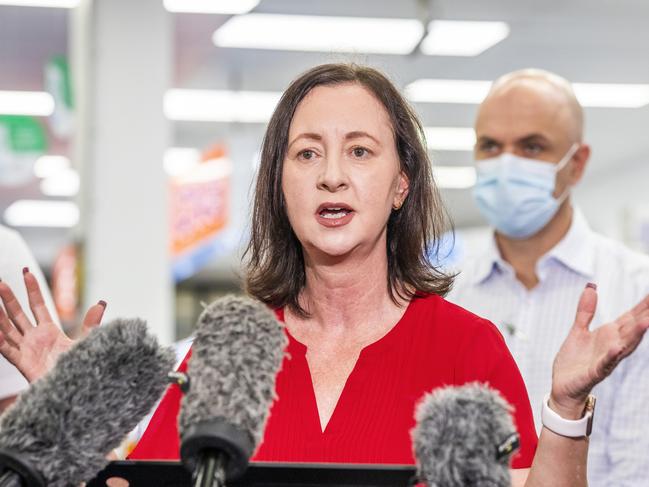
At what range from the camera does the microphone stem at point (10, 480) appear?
1.37 m

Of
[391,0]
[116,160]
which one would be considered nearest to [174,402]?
[116,160]

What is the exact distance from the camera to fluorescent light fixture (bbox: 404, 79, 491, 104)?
9.49 m

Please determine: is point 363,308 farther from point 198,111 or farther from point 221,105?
point 198,111

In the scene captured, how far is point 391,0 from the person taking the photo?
7.12 m

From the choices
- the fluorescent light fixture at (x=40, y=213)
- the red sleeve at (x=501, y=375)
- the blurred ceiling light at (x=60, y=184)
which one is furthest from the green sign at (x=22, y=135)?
the fluorescent light fixture at (x=40, y=213)

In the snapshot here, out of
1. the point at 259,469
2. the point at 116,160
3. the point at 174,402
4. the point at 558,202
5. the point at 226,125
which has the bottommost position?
the point at 259,469

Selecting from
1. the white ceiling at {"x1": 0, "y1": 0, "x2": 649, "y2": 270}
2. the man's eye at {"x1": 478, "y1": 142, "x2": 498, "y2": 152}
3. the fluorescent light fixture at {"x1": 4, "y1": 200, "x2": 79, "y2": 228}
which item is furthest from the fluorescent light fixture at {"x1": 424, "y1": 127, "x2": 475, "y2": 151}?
the man's eye at {"x1": 478, "y1": 142, "x2": 498, "y2": 152}

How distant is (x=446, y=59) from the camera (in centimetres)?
872

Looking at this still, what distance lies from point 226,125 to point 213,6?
387 cm

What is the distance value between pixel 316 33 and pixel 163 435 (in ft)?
19.9

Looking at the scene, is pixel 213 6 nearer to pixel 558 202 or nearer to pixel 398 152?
pixel 558 202

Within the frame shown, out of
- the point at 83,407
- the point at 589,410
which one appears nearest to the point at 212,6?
the point at 589,410

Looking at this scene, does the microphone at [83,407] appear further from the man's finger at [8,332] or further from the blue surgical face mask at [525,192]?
the blue surgical face mask at [525,192]

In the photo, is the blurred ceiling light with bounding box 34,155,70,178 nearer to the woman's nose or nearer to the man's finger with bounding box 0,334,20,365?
the man's finger with bounding box 0,334,20,365
